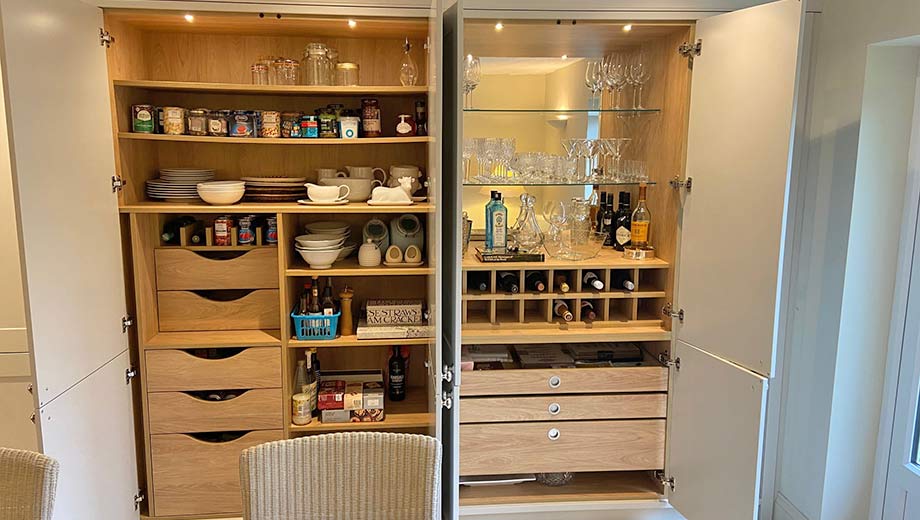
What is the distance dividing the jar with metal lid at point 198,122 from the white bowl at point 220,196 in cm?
22

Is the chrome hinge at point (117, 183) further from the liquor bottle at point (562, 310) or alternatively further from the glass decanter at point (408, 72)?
the liquor bottle at point (562, 310)

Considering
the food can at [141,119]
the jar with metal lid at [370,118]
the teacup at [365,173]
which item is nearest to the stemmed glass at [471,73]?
the jar with metal lid at [370,118]

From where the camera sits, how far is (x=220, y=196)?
7.59ft

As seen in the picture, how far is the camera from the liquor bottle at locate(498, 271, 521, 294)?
235 centimetres

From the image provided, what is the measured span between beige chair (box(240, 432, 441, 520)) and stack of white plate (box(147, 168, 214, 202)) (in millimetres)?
1329

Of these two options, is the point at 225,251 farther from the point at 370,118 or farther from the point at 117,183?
the point at 370,118

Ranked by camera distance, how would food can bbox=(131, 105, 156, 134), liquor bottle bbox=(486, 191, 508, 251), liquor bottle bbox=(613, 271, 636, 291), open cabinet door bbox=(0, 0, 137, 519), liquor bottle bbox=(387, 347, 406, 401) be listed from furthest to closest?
liquor bottle bbox=(387, 347, 406, 401)
liquor bottle bbox=(613, 271, 636, 291)
liquor bottle bbox=(486, 191, 508, 251)
food can bbox=(131, 105, 156, 134)
open cabinet door bbox=(0, 0, 137, 519)

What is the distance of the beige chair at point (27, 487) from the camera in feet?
4.40

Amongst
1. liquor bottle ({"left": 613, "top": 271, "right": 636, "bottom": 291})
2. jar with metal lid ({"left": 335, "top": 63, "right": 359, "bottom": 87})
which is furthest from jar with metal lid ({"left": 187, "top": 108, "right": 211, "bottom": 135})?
liquor bottle ({"left": 613, "top": 271, "right": 636, "bottom": 291})

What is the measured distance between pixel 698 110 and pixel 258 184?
64.0 inches

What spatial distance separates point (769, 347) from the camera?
6.18ft

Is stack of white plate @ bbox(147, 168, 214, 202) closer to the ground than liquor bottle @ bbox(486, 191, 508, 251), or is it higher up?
higher up

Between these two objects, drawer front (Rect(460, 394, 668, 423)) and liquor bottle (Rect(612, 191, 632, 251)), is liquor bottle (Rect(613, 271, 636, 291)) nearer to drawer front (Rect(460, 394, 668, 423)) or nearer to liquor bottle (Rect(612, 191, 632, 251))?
liquor bottle (Rect(612, 191, 632, 251))

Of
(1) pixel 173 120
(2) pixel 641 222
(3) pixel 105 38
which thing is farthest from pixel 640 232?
(3) pixel 105 38
